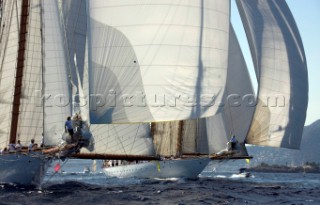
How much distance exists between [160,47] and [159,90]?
246 cm

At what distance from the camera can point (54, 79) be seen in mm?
38094

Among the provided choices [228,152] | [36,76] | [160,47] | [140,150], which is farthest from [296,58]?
[36,76]

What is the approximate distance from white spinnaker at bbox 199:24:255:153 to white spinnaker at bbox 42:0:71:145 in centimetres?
1901

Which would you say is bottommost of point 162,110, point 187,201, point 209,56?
point 187,201

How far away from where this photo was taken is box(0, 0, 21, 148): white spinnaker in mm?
41000

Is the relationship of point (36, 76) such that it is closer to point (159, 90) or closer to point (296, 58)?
point (159, 90)

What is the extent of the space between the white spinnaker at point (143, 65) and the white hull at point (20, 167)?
15.3 ft

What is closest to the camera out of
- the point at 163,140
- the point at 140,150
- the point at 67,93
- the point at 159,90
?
the point at 159,90

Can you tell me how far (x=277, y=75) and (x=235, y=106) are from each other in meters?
7.01

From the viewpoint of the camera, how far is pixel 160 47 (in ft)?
118

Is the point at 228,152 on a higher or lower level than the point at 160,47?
lower

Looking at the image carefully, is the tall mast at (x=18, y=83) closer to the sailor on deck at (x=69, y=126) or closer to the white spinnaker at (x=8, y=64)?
the white spinnaker at (x=8, y=64)

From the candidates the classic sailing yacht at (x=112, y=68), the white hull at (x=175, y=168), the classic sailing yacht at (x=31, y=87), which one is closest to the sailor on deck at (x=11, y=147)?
the classic sailing yacht at (x=31, y=87)

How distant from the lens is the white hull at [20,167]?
3669cm
